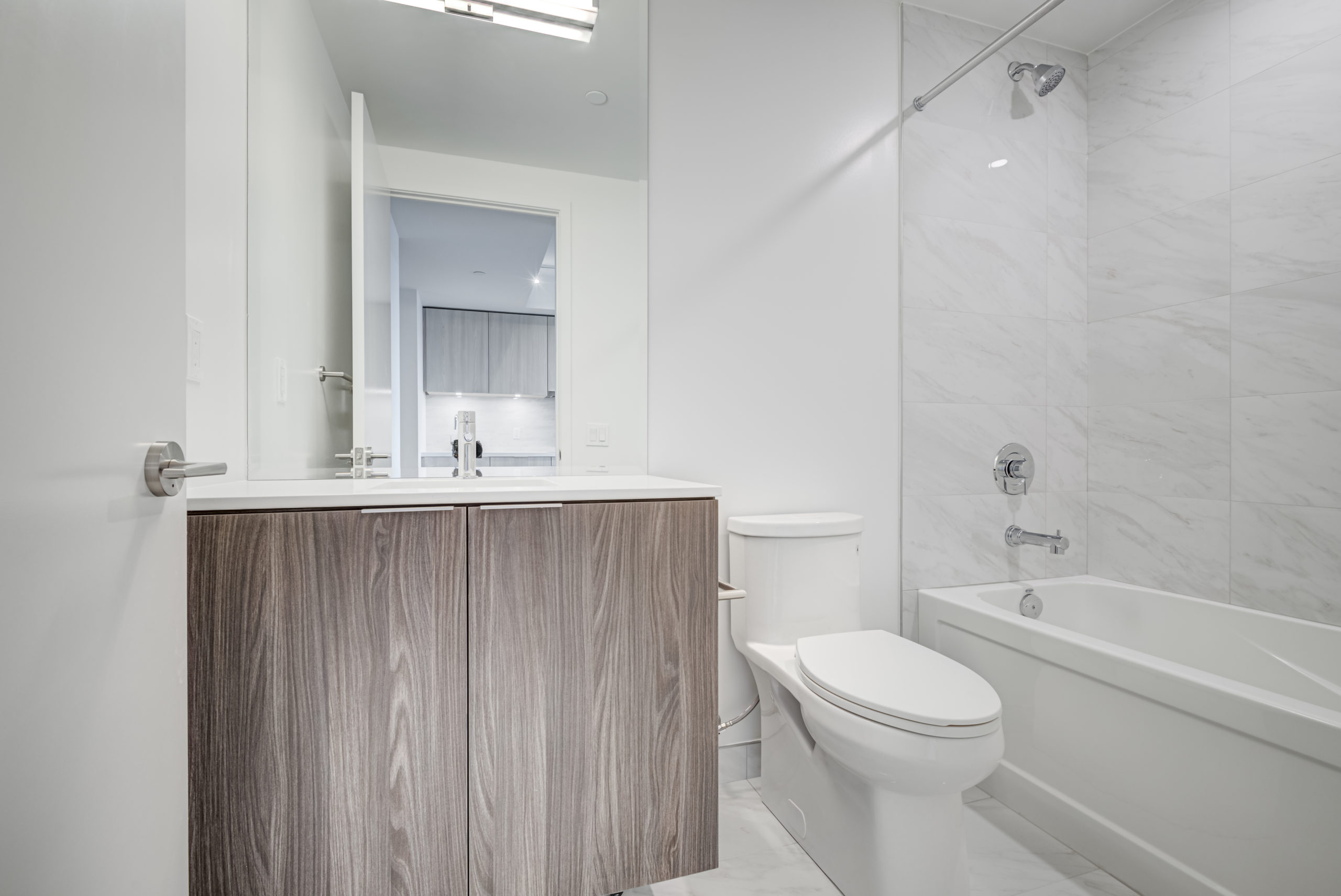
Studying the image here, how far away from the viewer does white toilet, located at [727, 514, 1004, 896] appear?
1116 millimetres

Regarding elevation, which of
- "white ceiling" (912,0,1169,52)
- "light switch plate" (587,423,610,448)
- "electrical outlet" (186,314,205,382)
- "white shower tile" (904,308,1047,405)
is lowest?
"light switch plate" (587,423,610,448)

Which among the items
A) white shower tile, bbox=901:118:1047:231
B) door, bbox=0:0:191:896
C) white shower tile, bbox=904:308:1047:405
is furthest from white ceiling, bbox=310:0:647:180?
white shower tile, bbox=904:308:1047:405

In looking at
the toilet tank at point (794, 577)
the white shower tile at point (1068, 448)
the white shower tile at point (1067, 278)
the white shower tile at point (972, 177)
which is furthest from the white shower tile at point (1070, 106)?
the toilet tank at point (794, 577)

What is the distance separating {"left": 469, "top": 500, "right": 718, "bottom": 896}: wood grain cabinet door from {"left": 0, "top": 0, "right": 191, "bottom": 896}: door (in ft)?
1.44

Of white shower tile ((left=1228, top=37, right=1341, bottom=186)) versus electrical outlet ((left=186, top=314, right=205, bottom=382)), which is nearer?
electrical outlet ((left=186, top=314, right=205, bottom=382))

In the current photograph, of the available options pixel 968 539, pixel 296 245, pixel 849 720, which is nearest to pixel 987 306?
pixel 968 539

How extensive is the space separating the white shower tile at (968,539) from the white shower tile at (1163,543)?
0.70 feet

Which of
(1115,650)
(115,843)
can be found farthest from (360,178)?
(1115,650)

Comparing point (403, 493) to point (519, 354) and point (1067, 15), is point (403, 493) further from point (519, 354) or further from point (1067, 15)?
point (1067, 15)

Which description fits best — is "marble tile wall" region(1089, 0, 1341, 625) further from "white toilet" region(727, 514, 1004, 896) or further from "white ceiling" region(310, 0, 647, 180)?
"white ceiling" region(310, 0, 647, 180)

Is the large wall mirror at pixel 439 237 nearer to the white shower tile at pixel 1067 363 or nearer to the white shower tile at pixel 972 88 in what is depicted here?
the white shower tile at pixel 972 88

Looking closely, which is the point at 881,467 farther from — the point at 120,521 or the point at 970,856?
the point at 120,521

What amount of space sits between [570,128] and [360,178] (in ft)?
1.83

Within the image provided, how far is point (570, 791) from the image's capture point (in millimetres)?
1071
